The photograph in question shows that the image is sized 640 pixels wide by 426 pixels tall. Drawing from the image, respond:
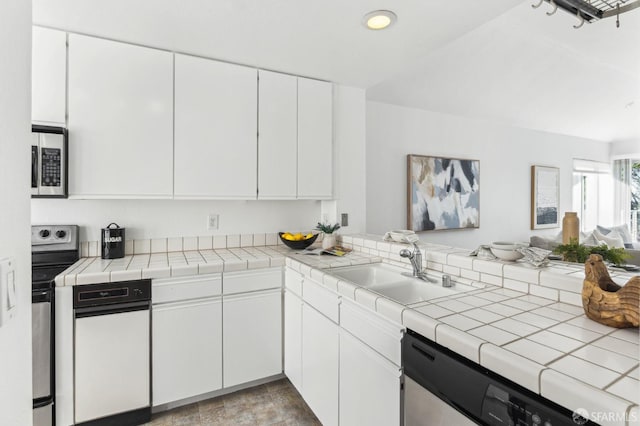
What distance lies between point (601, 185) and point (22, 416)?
312 inches

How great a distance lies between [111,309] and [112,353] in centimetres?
25

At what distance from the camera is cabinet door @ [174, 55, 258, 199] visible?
217cm

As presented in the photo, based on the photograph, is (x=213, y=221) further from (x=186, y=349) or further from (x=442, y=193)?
(x=442, y=193)

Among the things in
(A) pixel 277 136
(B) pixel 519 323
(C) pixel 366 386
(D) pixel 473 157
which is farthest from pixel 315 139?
(D) pixel 473 157

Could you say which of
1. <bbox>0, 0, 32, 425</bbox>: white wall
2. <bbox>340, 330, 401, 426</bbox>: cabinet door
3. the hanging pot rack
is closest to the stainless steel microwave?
<bbox>0, 0, 32, 425</bbox>: white wall

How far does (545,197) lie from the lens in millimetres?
4953

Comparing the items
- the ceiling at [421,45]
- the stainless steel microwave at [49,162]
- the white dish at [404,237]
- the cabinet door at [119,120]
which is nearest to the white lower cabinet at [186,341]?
the cabinet door at [119,120]

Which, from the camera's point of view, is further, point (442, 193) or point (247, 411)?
point (442, 193)

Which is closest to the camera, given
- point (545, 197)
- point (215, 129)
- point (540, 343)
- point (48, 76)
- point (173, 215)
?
point (540, 343)

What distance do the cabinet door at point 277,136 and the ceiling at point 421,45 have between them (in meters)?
0.13

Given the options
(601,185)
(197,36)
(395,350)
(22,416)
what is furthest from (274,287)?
(601,185)

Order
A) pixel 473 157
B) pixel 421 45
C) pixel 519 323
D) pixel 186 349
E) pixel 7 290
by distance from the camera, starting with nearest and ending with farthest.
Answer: pixel 7 290 < pixel 519 323 < pixel 186 349 < pixel 421 45 < pixel 473 157

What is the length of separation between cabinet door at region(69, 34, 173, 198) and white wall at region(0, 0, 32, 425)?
1.37 meters

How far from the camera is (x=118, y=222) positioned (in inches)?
89.7
